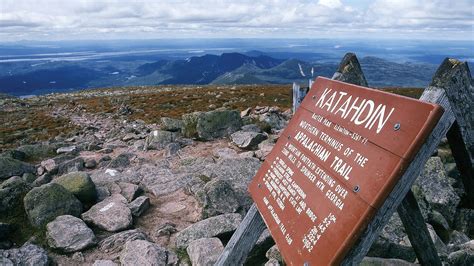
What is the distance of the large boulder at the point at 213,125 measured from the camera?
1647 cm

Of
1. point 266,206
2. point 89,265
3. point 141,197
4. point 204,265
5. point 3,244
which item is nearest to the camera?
point 266,206

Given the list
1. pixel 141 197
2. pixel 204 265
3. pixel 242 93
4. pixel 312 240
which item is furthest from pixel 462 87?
pixel 242 93

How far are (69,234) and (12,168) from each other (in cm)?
623

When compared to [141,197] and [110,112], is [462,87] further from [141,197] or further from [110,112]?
[110,112]

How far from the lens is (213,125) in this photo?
16547 mm

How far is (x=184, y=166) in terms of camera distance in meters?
12.7

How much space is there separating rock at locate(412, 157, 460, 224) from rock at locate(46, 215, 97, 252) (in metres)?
7.52

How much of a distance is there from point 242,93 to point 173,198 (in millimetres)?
43910

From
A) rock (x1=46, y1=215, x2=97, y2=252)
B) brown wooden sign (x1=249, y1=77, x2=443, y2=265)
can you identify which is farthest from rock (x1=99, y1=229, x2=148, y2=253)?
brown wooden sign (x1=249, y1=77, x2=443, y2=265)

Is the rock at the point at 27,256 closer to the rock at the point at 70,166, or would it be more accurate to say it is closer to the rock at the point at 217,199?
the rock at the point at 217,199

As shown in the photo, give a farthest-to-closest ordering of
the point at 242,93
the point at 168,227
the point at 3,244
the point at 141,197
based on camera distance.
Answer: the point at 242,93 < the point at 141,197 < the point at 168,227 < the point at 3,244

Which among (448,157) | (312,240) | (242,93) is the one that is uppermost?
(312,240)

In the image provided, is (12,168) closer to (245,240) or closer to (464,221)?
(245,240)

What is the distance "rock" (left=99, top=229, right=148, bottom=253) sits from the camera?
7441 mm
